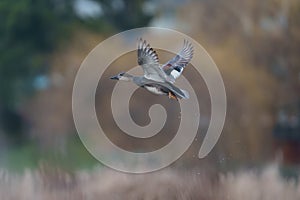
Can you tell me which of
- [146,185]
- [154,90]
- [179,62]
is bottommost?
[146,185]

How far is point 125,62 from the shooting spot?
11.1 ft

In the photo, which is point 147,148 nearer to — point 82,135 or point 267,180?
point 82,135

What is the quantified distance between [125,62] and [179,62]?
0.68 ft

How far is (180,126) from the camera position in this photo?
3.38 meters

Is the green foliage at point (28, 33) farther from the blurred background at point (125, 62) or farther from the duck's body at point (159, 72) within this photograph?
the duck's body at point (159, 72)

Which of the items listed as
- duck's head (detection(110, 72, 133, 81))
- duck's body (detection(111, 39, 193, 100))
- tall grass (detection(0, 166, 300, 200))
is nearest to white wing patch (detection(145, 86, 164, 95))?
duck's body (detection(111, 39, 193, 100))

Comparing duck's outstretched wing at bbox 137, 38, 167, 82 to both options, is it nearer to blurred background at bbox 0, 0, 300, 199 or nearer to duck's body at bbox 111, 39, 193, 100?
duck's body at bbox 111, 39, 193, 100

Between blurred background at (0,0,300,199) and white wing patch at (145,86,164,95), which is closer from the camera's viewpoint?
white wing patch at (145,86,164,95)

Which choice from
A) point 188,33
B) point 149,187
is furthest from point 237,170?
point 188,33

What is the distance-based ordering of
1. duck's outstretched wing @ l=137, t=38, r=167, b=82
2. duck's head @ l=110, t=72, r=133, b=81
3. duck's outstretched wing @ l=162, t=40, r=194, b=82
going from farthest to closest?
duck's head @ l=110, t=72, r=133, b=81 → duck's outstretched wing @ l=162, t=40, r=194, b=82 → duck's outstretched wing @ l=137, t=38, r=167, b=82

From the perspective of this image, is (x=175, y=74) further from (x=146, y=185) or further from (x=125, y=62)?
(x=146, y=185)

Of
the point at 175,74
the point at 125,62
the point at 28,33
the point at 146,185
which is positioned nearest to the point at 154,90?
the point at 175,74

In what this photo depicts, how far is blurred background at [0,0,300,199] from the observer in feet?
11.1

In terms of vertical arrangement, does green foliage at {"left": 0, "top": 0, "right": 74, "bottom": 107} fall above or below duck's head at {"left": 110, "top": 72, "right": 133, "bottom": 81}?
above
